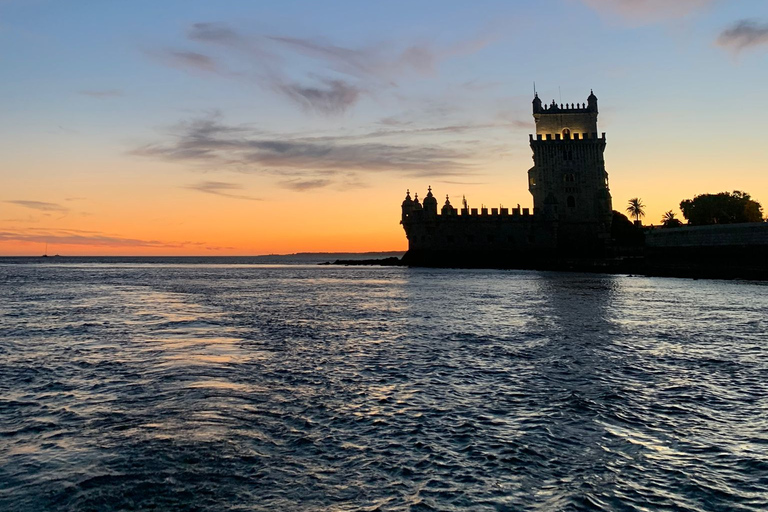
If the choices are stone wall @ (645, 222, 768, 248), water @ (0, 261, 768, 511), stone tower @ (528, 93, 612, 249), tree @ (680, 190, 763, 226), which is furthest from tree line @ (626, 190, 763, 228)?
water @ (0, 261, 768, 511)

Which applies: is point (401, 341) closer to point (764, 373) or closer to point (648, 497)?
point (764, 373)

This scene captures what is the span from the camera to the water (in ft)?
19.6

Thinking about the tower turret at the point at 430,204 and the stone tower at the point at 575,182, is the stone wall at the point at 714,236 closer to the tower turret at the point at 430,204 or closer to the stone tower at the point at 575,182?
the stone tower at the point at 575,182

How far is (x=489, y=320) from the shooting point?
70.9 feet

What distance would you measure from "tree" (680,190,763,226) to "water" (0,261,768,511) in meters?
93.5

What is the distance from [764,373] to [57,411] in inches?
512

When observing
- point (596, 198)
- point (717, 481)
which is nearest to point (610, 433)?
point (717, 481)

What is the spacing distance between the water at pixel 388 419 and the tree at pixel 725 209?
93535 mm

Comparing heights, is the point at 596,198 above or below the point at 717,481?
above

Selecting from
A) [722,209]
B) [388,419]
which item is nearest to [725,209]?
[722,209]

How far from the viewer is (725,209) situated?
324 ft

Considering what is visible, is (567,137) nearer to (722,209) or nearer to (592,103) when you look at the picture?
(592,103)

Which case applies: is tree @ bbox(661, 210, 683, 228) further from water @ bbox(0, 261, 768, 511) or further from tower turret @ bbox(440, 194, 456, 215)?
water @ bbox(0, 261, 768, 511)

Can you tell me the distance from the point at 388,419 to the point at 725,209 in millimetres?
108038
